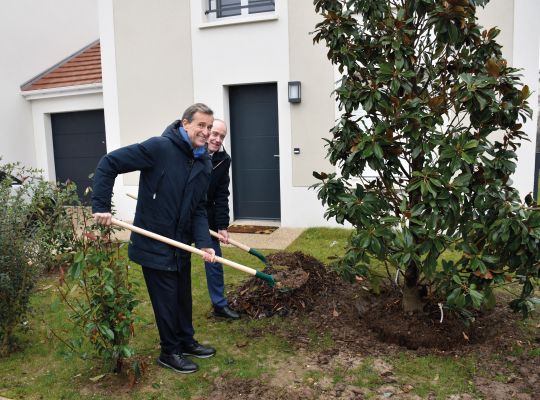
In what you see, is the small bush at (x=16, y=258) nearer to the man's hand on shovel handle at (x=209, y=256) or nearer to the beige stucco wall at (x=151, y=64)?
the man's hand on shovel handle at (x=209, y=256)

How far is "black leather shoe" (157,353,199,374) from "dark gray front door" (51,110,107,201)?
350 inches

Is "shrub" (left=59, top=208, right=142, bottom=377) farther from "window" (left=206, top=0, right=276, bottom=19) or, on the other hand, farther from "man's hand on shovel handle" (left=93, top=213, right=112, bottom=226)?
"window" (left=206, top=0, right=276, bottom=19)

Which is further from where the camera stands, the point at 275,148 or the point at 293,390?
the point at 275,148

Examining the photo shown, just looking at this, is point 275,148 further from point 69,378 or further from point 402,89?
point 69,378

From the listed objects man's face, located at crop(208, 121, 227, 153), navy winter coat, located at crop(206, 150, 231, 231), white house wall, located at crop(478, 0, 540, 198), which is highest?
white house wall, located at crop(478, 0, 540, 198)

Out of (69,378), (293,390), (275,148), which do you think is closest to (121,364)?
(69,378)

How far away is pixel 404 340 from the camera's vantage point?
459cm

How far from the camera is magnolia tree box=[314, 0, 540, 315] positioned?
12.9ft

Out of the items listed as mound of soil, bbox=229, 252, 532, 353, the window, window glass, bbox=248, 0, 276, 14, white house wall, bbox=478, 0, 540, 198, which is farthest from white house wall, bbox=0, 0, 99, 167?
white house wall, bbox=478, 0, 540, 198

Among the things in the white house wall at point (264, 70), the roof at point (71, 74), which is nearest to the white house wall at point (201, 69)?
the white house wall at point (264, 70)

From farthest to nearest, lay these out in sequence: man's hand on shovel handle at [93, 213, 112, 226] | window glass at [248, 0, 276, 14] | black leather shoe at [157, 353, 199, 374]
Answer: window glass at [248, 0, 276, 14], black leather shoe at [157, 353, 199, 374], man's hand on shovel handle at [93, 213, 112, 226]

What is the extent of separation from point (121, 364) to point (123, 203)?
7.26 m

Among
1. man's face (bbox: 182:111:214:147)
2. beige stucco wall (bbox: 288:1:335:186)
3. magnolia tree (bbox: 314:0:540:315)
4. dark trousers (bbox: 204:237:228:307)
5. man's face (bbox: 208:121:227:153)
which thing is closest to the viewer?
magnolia tree (bbox: 314:0:540:315)

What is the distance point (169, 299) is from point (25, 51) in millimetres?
11124
